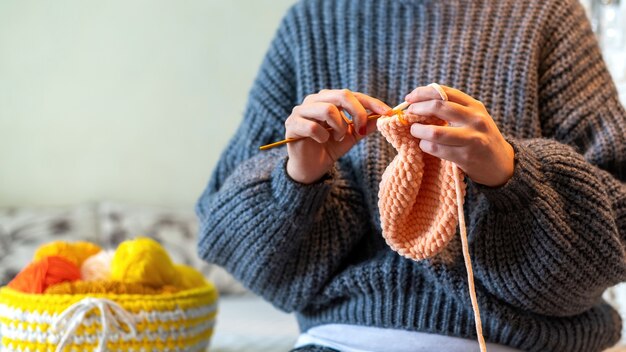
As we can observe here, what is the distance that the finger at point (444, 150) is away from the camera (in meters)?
0.64

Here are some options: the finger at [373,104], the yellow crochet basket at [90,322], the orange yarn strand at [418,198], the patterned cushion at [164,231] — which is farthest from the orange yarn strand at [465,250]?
the patterned cushion at [164,231]

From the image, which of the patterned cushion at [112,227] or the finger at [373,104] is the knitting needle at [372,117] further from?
the patterned cushion at [112,227]

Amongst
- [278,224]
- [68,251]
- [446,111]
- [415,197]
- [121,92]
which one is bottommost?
[121,92]

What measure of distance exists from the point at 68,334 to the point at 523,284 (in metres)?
0.57

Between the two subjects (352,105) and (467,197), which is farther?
(467,197)

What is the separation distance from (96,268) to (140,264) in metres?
0.08

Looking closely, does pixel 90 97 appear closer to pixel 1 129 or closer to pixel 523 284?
pixel 1 129

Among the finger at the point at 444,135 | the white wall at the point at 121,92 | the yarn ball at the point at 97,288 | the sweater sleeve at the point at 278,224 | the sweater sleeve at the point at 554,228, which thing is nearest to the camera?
the finger at the point at 444,135

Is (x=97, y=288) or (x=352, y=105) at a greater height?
(x=352, y=105)

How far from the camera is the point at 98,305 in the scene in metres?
0.94

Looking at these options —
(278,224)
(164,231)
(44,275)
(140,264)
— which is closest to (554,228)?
(278,224)

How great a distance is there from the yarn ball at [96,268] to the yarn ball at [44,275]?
21 millimetres

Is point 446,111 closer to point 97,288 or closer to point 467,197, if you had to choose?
point 467,197

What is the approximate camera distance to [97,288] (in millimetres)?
980
